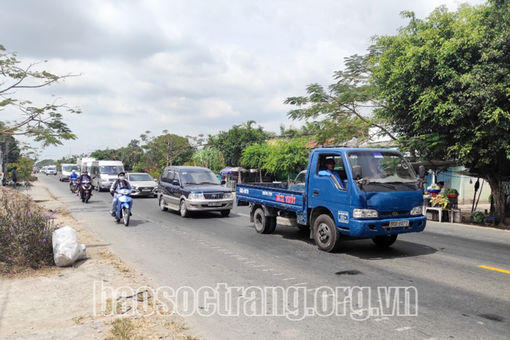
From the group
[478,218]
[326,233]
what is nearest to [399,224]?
[326,233]

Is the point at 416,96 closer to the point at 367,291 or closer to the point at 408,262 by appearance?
the point at 408,262

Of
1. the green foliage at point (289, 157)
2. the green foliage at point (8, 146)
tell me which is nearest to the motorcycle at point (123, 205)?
the green foliage at point (8, 146)

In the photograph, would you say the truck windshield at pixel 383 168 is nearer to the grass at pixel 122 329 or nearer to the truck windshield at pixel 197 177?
the grass at pixel 122 329

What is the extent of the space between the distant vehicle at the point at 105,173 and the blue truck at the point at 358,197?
21510mm

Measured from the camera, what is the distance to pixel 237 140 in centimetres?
3997

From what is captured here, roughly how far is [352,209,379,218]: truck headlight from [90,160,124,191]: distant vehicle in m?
22.8

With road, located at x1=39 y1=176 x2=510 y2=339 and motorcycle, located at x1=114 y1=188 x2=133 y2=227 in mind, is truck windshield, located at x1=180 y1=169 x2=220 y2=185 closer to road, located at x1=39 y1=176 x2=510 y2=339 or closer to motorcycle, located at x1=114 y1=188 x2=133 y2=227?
motorcycle, located at x1=114 y1=188 x2=133 y2=227

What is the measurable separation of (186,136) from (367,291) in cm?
5344

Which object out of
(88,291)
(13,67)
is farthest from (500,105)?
(13,67)

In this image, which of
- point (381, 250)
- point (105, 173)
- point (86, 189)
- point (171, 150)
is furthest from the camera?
point (171, 150)

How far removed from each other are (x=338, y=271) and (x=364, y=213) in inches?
51.2

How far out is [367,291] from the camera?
18.2ft

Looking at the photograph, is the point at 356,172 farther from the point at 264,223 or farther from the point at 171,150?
the point at 171,150

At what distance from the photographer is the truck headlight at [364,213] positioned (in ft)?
24.0
